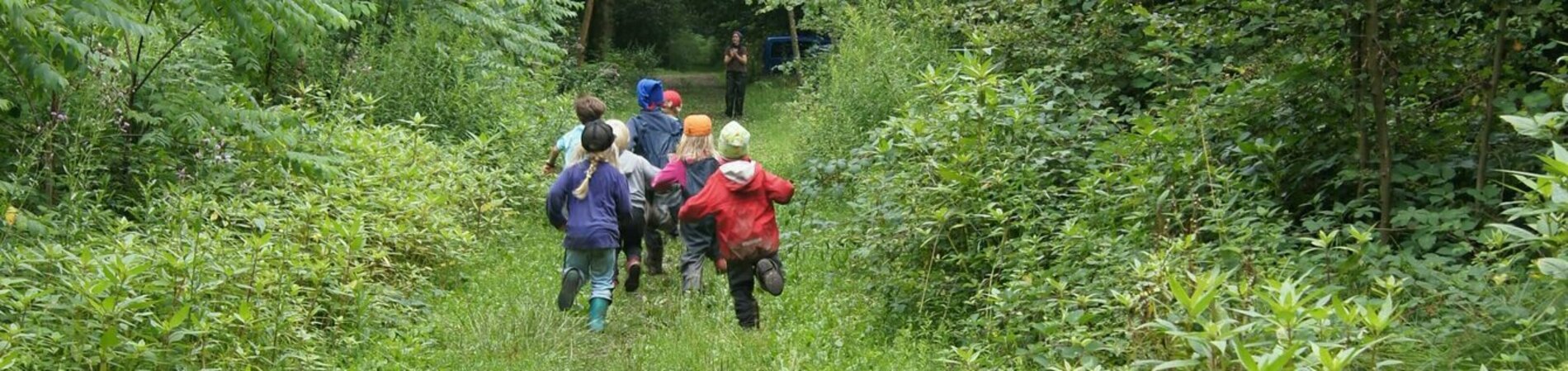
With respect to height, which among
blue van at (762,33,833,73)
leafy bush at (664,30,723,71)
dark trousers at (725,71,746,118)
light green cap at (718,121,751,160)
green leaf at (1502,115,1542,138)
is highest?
green leaf at (1502,115,1542,138)

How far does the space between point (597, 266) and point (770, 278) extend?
1024 mm

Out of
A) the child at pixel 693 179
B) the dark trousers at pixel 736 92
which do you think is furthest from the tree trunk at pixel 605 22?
the child at pixel 693 179

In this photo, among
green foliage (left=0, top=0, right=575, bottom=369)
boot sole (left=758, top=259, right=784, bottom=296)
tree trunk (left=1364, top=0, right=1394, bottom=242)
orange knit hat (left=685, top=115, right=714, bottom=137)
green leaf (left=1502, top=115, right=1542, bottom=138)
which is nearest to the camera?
green leaf (left=1502, top=115, right=1542, bottom=138)

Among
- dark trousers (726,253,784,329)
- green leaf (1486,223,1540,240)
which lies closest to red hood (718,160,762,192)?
dark trousers (726,253,784,329)

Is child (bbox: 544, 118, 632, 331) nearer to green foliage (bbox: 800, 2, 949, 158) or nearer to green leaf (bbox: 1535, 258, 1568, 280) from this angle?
green foliage (bbox: 800, 2, 949, 158)

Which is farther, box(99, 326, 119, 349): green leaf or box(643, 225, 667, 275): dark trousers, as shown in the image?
box(643, 225, 667, 275): dark trousers

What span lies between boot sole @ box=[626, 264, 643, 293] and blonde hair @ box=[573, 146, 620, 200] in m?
1.14

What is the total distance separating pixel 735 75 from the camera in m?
26.6

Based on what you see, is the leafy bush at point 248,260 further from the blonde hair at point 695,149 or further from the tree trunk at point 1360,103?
the tree trunk at point 1360,103

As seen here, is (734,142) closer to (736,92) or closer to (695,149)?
(695,149)

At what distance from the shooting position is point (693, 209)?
8.27 metres

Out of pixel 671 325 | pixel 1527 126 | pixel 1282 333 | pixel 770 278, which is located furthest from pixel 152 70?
pixel 1527 126

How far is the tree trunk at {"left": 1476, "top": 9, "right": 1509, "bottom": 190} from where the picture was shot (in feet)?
20.9

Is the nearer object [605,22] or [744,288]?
[744,288]
